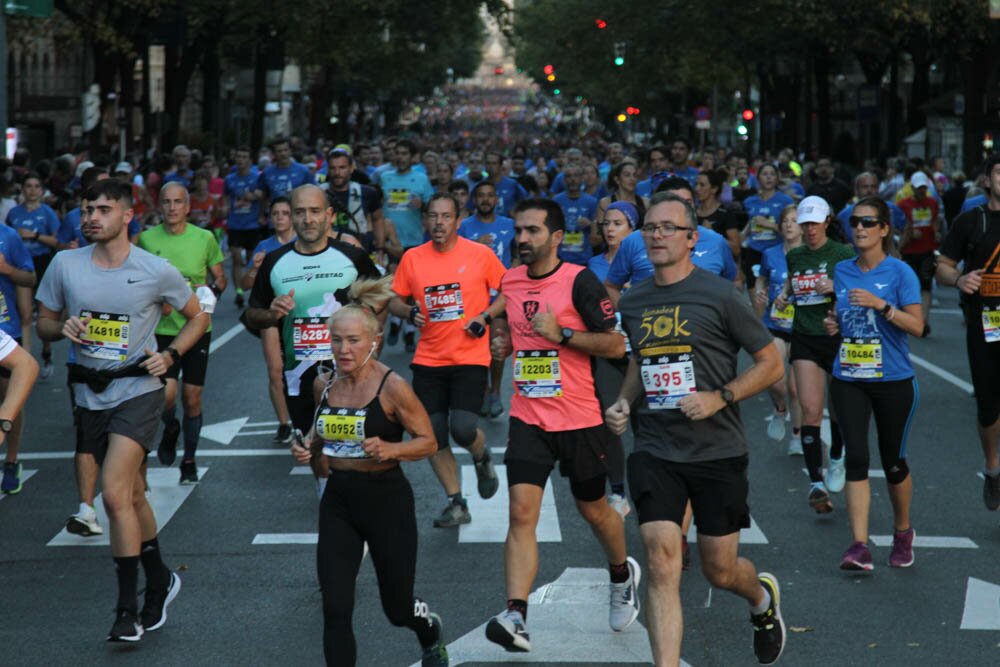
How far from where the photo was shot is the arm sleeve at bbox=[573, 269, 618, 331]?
26.3 ft

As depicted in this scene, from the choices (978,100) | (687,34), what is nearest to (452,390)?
(978,100)

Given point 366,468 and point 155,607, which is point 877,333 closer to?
point 366,468

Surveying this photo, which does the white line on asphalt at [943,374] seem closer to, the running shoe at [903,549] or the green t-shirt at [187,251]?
the running shoe at [903,549]

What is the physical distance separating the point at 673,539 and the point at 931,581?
2.59m

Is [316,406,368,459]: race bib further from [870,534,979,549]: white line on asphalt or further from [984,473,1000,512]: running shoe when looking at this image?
[984,473,1000,512]: running shoe

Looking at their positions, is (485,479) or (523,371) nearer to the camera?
(523,371)

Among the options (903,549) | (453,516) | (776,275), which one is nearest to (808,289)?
(776,275)

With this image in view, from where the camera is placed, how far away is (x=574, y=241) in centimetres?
1648

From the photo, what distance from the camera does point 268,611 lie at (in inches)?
323

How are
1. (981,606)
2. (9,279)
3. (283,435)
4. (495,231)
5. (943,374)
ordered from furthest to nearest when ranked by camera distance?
(943,374), (495,231), (283,435), (9,279), (981,606)

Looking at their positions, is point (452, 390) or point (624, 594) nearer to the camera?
point (624, 594)

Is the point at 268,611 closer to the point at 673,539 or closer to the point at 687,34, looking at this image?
the point at 673,539

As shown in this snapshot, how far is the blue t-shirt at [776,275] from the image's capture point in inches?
463

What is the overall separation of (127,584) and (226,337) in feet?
39.9
